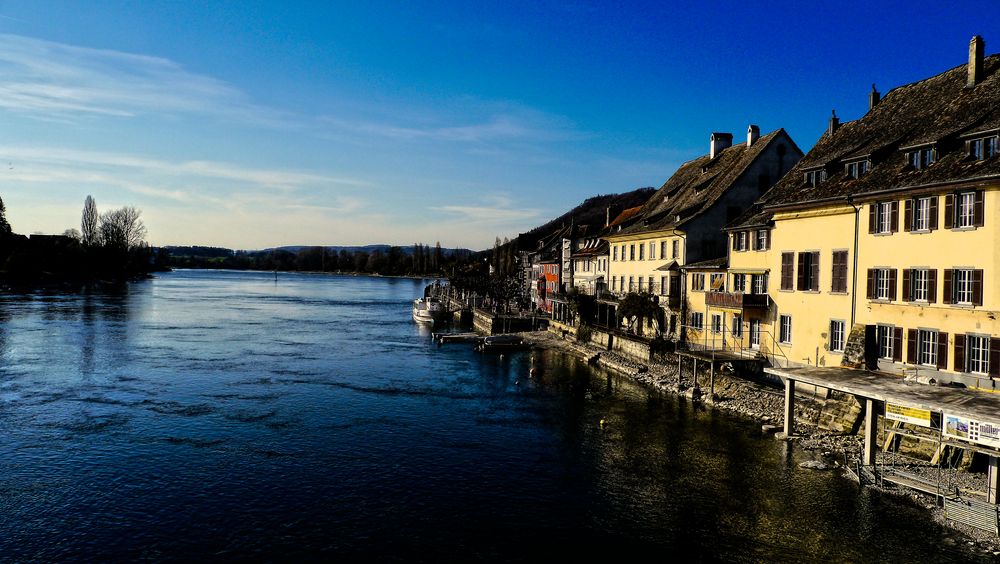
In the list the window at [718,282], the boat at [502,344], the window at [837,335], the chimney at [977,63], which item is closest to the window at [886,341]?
the window at [837,335]

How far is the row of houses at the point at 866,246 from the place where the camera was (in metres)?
27.2

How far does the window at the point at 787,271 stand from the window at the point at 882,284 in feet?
19.2

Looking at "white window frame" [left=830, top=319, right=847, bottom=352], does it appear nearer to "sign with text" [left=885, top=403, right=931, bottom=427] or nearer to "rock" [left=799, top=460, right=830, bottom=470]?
"rock" [left=799, top=460, right=830, bottom=470]

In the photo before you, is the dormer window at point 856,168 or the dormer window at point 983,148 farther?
the dormer window at point 856,168

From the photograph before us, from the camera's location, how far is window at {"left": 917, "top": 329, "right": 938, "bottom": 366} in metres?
28.6

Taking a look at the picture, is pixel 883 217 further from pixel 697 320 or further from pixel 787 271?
pixel 697 320

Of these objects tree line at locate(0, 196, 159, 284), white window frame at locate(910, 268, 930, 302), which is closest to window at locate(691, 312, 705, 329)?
white window frame at locate(910, 268, 930, 302)

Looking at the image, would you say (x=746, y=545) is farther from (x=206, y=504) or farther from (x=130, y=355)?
(x=130, y=355)

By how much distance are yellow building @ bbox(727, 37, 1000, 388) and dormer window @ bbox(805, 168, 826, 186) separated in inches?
3.3

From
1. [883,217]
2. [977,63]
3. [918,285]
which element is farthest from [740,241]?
[977,63]

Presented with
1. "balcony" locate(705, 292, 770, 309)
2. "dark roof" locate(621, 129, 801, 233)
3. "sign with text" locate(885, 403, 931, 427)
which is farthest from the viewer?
"dark roof" locate(621, 129, 801, 233)

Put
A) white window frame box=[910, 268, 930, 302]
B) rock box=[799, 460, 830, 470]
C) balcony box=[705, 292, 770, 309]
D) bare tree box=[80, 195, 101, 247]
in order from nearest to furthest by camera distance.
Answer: rock box=[799, 460, 830, 470], white window frame box=[910, 268, 930, 302], balcony box=[705, 292, 770, 309], bare tree box=[80, 195, 101, 247]

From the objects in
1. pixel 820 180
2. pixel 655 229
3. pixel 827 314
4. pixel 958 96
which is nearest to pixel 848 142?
pixel 820 180

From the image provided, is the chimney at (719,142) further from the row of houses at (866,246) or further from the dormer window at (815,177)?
the dormer window at (815,177)
